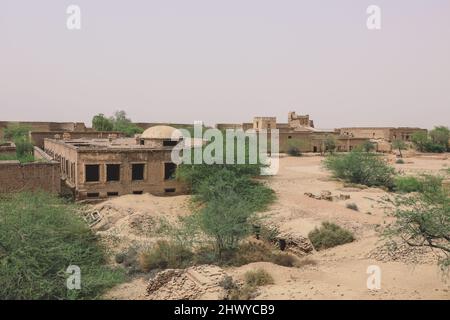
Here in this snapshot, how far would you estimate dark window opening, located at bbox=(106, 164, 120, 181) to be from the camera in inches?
1011

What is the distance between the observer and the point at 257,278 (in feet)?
45.2

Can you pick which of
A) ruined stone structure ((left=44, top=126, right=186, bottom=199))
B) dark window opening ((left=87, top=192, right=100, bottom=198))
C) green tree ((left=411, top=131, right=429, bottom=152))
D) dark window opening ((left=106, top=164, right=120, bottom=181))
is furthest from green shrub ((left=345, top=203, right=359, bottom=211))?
green tree ((left=411, top=131, right=429, bottom=152))

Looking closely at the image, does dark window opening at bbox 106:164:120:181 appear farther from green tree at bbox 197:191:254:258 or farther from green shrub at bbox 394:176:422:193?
green shrub at bbox 394:176:422:193

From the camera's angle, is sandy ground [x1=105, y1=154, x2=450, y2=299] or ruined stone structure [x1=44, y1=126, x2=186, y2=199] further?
ruined stone structure [x1=44, y1=126, x2=186, y2=199]

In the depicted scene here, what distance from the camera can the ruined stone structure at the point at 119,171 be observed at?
82.2ft

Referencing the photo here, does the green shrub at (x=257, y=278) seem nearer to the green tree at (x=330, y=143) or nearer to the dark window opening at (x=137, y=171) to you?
the dark window opening at (x=137, y=171)

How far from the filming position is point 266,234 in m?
20.0

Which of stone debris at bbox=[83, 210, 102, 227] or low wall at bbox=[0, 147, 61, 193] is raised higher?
low wall at bbox=[0, 147, 61, 193]

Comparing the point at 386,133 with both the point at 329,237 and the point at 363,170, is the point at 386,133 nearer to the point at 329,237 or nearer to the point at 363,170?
the point at 363,170

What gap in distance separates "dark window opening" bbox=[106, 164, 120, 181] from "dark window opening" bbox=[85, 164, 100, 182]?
570 millimetres

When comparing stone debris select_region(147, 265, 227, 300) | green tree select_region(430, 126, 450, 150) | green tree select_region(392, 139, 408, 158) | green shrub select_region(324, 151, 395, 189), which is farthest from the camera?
green tree select_region(430, 126, 450, 150)

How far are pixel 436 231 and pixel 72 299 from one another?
10.9 m

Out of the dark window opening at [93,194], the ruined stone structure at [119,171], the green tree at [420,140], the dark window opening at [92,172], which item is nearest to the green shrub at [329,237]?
the ruined stone structure at [119,171]

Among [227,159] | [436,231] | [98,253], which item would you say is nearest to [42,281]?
[98,253]
